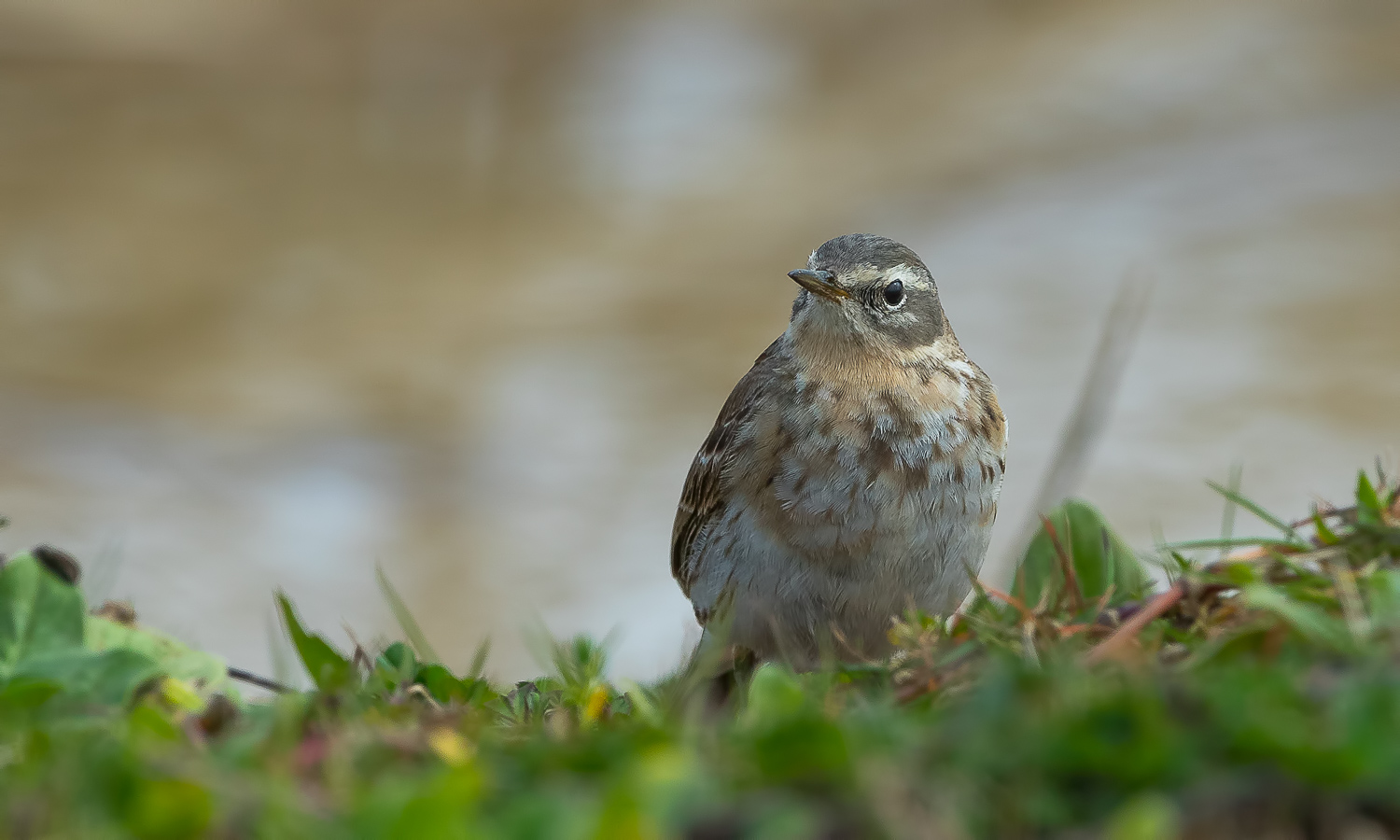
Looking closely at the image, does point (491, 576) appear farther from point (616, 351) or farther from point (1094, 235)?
point (1094, 235)

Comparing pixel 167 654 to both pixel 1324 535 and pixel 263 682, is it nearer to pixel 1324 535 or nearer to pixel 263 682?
pixel 263 682

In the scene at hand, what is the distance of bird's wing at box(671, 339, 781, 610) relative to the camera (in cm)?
603

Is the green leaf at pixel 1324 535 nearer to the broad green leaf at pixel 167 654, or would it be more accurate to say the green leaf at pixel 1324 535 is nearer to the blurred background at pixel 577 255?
the broad green leaf at pixel 167 654

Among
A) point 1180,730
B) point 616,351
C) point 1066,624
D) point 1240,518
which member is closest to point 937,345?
point 1066,624

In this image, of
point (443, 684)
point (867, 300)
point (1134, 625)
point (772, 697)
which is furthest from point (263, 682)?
point (867, 300)

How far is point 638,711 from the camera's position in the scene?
3.50 m

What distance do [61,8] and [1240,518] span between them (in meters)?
17.4

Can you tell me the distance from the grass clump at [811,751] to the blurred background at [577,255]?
18.7 feet

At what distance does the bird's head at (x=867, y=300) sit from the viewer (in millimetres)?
6078

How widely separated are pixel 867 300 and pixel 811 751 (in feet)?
13.2

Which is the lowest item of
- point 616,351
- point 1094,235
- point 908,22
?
point 616,351

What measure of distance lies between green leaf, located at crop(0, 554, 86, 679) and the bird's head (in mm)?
3274

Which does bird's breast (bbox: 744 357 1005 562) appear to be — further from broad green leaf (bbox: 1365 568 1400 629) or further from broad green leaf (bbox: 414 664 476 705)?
broad green leaf (bbox: 1365 568 1400 629)

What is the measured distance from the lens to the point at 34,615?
3307 millimetres
